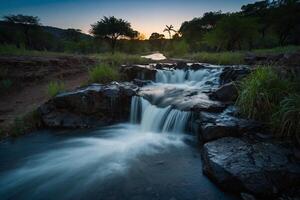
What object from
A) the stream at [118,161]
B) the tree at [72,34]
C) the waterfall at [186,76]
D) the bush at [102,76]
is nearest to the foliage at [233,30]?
the waterfall at [186,76]

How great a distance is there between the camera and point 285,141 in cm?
419

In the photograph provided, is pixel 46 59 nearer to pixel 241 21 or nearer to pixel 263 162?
pixel 263 162

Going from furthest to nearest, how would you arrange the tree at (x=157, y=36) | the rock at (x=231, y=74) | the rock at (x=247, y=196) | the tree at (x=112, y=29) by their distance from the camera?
the tree at (x=157, y=36) < the tree at (x=112, y=29) < the rock at (x=231, y=74) < the rock at (x=247, y=196)

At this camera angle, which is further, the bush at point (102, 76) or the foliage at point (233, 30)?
the foliage at point (233, 30)

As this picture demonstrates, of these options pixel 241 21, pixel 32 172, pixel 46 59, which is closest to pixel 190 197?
pixel 32 172

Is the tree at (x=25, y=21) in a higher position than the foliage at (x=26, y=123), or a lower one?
higher

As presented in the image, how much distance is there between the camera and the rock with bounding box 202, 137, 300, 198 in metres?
3.39

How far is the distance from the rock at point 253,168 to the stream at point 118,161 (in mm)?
290

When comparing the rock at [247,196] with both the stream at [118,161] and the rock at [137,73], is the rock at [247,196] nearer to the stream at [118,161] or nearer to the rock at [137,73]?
the stream at [118,161]

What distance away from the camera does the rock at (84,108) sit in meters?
7.15

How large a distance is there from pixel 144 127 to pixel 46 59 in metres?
8.67

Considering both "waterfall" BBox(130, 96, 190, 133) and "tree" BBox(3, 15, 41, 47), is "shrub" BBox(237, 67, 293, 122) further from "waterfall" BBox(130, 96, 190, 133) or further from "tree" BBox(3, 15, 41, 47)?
"tree" BBox(3, 15, 41, 47)

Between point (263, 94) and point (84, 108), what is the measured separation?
5.37 metres

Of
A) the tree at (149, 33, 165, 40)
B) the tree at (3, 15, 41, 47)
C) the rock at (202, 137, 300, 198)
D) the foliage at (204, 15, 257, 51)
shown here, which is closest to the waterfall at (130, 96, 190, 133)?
the rock at (202, 137, 300, 198)
